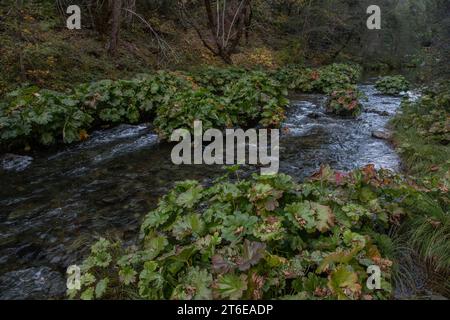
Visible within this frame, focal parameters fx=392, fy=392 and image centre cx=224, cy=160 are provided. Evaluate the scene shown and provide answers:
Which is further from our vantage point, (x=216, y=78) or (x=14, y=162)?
(x=216, y=78)

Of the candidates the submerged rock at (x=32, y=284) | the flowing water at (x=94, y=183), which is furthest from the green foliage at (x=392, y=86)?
the submerged rock at (x=32, y=284)

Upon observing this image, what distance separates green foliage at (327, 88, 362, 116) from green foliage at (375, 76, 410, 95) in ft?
19.4

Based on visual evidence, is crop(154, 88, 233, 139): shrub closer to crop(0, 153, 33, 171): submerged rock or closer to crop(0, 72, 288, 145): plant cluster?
crop(0, 72, 288, 145): plant cluster

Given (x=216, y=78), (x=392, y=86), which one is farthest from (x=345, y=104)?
(x=392, y=86)

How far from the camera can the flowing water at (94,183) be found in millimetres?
4137

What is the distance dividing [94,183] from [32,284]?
248cm

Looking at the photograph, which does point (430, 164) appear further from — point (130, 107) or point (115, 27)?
point (115, 27)


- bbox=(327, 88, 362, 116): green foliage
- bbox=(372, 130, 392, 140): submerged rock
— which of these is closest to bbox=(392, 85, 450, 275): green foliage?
bbox=(372, 130, 392, 140): submerged rock

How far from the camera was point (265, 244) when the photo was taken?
3.16 metres

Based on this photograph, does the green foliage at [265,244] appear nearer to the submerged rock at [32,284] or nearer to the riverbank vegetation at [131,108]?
the submerged rock at [32,284]

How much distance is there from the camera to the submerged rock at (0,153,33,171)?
6590mm

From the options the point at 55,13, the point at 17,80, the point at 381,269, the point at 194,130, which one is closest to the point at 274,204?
the point at 381,269

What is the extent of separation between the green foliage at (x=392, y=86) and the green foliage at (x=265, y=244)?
13.6 m

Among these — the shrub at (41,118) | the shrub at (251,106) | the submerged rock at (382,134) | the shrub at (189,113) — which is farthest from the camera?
the shrub at (251,106)
